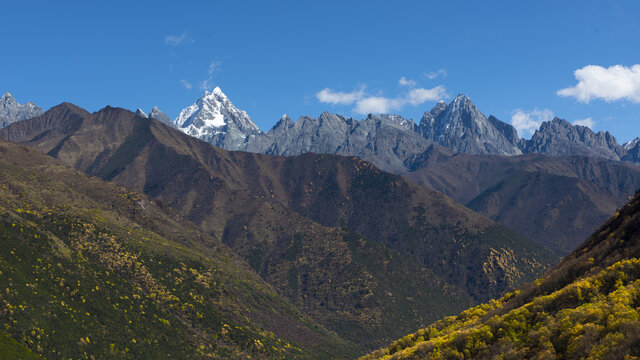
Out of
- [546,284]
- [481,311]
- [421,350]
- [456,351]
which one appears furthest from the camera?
[481,311]

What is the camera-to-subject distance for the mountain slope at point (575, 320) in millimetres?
70688

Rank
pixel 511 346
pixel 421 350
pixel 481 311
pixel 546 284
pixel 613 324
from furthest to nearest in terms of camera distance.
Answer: pixel 481 311 < pixel 546 284 < pixel 421 350 < pixel 511 346 < pixel 613 324

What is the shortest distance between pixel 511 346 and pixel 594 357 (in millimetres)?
17990

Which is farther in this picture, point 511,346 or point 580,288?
point 580,288

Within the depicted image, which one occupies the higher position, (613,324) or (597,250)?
(597,250)

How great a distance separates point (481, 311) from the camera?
13662 centimetres

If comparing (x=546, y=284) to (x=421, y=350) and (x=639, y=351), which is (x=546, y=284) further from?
(x=639, y=351)

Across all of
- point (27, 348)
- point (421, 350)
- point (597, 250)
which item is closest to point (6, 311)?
point (27, 348)

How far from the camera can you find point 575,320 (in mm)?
78188

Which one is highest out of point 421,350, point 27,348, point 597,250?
point 597,250

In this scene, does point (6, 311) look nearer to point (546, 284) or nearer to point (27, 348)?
point (27, 348)

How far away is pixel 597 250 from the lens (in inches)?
4818

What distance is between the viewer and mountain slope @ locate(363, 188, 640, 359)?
70.7 meters

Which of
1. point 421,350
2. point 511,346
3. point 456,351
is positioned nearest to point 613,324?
point 511,346
